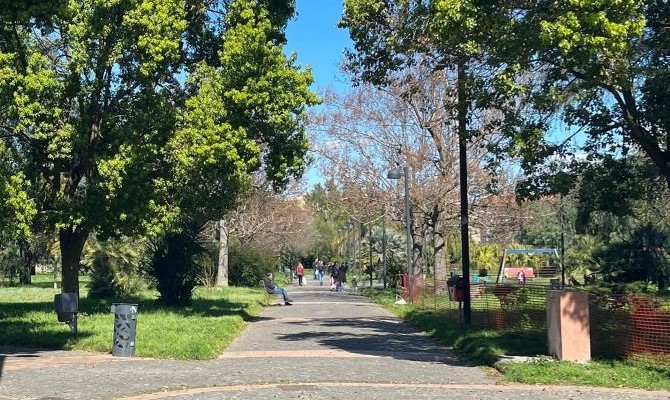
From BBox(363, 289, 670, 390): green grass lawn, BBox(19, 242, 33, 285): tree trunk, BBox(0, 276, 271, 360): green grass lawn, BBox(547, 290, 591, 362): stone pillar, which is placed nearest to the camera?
BBox(363, 289, 670, 390): green grass lawn

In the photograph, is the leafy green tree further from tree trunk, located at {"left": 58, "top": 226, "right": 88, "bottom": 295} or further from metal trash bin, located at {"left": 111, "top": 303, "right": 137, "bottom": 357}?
metal trash bin, located at {"left": 111, "top": 303, "right": 137, "bottom": 357}

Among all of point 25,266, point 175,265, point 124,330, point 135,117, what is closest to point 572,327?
point 124,330

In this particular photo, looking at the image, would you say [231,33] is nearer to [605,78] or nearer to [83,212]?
[83,212]

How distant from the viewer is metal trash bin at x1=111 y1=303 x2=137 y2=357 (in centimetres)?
1348

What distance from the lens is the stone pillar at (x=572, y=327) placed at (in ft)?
39.9

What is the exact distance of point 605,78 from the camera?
11.9 meters

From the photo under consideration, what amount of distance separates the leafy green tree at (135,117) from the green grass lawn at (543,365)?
283 inches

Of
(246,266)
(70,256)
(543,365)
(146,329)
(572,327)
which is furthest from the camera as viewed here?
(246,266)

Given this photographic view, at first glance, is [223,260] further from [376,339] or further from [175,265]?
[376,339]

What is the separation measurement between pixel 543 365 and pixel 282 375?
4105 millimetres

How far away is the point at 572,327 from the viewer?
1223 centimetres

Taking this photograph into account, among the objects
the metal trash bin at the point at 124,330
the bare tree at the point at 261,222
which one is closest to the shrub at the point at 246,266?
the bare tree at the point at 261,222

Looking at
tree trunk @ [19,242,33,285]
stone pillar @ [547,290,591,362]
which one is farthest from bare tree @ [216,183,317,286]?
stone pillar @ [547,290,591,362]

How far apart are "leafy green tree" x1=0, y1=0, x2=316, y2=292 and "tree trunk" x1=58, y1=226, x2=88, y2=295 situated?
0.04 meters
